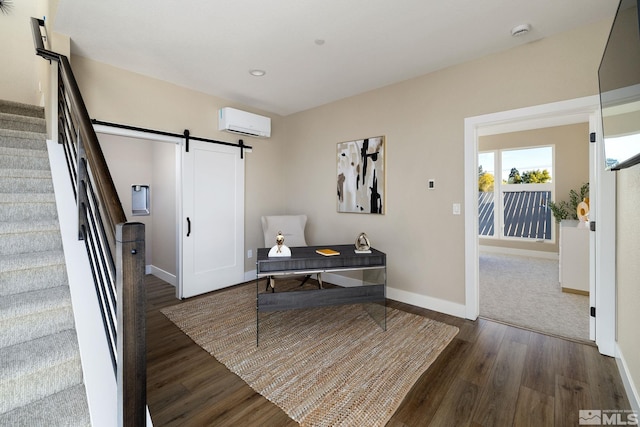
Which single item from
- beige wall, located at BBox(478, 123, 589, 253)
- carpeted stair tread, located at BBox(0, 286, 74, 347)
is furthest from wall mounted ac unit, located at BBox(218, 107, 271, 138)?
beige wall, located at BBox(478, 123, 589, 253)

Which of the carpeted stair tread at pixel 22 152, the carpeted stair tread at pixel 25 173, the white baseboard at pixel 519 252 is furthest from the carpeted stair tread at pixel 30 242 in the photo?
the white baseboard at pixel 519 252

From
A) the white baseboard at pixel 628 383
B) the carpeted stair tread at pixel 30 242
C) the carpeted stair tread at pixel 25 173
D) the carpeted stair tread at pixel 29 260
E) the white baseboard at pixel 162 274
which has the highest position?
the carpeted stair tread at pixel 25 173

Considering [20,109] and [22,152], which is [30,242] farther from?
[20,109]

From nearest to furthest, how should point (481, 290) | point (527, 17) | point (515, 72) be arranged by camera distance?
point (527, 17) → point (515, 72) → point (481, 290)

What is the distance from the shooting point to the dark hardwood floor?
1.61 metres

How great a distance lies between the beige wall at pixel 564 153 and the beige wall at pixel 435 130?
4.01 meters

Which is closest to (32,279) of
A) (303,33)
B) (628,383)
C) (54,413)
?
(54,413)

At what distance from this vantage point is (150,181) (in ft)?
15.0

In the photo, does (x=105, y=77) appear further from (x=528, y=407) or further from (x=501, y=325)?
(x=501, y=325)

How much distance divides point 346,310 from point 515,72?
2.96 meters

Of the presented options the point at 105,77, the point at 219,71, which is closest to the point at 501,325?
the point at 219,71

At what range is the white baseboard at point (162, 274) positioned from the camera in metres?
4.10
